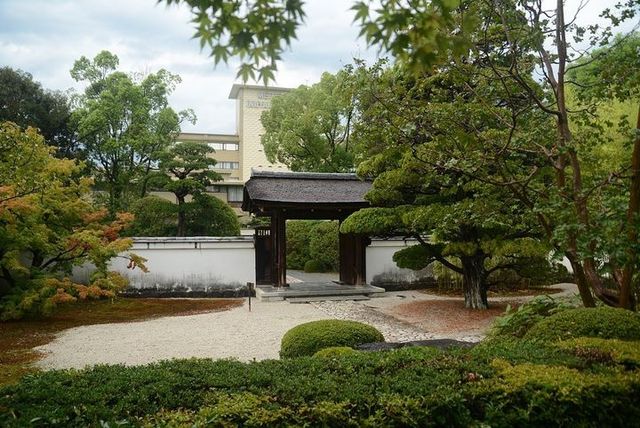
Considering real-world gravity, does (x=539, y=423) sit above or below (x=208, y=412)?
below

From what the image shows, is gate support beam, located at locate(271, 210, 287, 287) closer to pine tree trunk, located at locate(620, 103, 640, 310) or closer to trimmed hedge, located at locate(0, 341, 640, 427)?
pine tree trunk, located at locate(620, 103, 640, 310)

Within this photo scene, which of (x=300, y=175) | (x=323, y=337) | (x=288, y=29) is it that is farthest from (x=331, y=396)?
(x=300, y=175)

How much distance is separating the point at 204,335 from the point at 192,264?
19.2 feet

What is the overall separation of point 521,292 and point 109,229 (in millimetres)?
11174

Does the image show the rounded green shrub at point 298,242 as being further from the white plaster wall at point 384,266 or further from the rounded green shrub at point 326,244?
the white plaster wall at point 384,266

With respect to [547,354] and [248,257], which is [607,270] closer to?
[547,354]

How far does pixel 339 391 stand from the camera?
282cm

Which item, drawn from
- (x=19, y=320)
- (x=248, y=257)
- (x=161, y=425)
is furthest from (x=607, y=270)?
(x=248, y=257)

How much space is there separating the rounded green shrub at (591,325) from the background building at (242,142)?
96.8ft

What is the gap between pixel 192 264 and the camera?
46.2ft

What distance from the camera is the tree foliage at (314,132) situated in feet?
70.1

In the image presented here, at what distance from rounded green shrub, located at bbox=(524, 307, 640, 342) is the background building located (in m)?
29.5

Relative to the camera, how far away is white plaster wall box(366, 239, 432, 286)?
51.0ft

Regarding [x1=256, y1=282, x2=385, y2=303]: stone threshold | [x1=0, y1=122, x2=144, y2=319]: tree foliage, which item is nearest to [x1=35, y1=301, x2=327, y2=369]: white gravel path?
[x1=0, y1=122, x2=144, y2=319]: tree foliage
